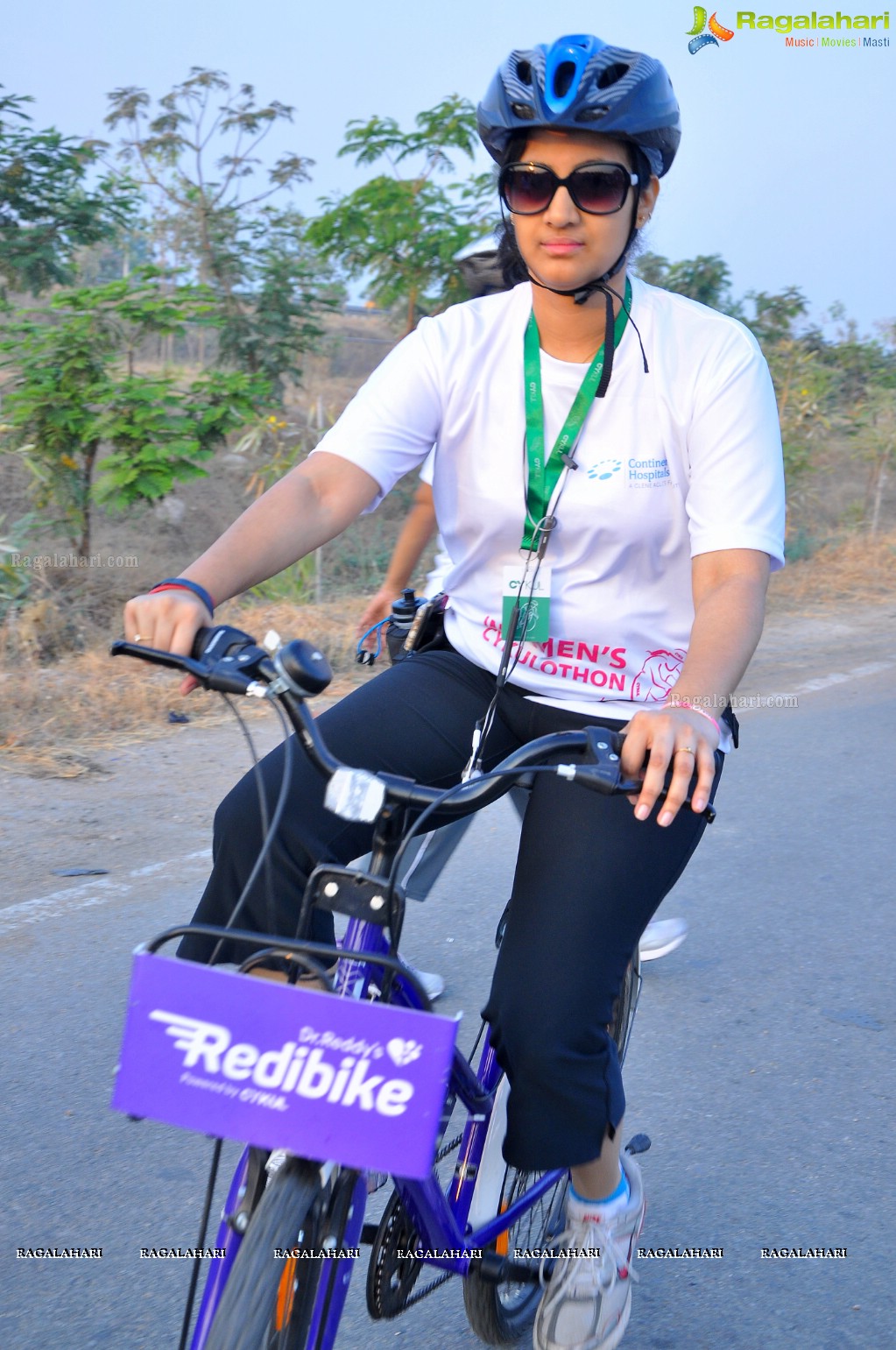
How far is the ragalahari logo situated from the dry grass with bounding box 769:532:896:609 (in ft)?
14.1

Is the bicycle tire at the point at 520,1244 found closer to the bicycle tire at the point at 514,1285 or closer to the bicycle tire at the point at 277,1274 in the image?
the bicycle tire at the point at 514,1285

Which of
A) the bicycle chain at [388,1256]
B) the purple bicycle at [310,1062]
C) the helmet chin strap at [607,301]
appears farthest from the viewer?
the helmet chin strap at [607,301]

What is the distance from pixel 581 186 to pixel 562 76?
6.7 inches

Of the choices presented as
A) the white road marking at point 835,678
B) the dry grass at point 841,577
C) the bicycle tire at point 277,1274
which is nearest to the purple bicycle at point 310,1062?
the bicycle tire at point 277,1274

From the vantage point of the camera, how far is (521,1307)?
2420 mm

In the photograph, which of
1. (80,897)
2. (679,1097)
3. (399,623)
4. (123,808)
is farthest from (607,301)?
(123,808)

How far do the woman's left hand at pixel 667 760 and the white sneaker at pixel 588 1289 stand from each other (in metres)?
0.96

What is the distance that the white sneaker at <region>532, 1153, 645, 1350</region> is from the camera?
2.23 metres

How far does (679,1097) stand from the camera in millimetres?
3309

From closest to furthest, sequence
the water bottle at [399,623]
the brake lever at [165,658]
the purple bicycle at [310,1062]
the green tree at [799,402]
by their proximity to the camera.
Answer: the purple bicycle at [310,1062] → the brake lever at [165,658] → the water bottle at [399,623] → the green tree at [799,402]

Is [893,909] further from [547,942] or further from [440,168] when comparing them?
[440,168]

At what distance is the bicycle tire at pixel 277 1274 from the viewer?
1.45m

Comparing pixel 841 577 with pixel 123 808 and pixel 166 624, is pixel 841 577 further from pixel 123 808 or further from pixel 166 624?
pixel 166 624

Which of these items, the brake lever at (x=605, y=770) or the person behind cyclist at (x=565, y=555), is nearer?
the brake lever at (x=605, y=770)
